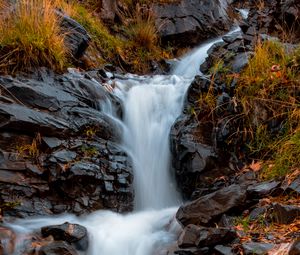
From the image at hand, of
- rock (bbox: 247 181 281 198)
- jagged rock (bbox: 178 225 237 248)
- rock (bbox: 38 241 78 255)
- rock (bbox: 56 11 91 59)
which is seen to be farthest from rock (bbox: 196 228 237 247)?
rock (bbox: 56 11 91 59)

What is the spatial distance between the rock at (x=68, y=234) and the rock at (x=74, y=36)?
3.25 meters

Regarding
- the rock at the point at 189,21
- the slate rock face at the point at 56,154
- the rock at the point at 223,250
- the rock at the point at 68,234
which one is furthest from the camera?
the rock at the point at 189,21

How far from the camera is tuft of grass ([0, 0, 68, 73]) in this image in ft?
16.2

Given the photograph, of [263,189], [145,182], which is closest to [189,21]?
[145,182]

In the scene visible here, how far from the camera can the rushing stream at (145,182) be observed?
11.7 feet

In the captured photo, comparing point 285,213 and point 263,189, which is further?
point 263,189

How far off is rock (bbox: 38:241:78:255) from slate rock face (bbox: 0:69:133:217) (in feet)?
2.33

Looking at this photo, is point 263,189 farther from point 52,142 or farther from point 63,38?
point 63,38

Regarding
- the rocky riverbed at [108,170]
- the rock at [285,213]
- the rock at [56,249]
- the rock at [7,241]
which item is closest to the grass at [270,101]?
the rocky riverbed at [108,170]

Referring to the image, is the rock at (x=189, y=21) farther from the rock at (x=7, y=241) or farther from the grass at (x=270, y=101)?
the rock at (x=7, y=241)

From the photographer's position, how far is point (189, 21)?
345 inches

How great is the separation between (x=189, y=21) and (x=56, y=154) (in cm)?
544

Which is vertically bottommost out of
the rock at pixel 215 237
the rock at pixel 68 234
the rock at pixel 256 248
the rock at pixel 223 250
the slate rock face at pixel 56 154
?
the rock at pixel 256 248

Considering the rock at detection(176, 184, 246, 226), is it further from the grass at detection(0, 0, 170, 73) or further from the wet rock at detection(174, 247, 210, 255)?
the grass at detection(0, 0, 170, 73)
